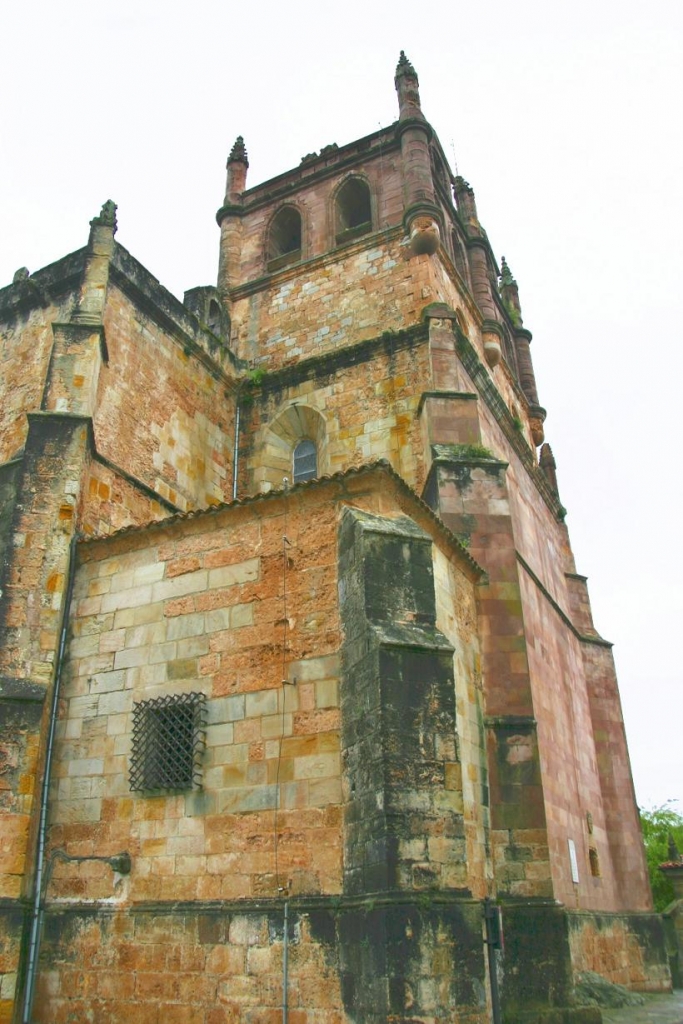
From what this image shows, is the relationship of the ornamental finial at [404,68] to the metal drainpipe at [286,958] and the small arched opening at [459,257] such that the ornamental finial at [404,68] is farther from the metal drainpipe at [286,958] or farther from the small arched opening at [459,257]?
the metal drainpipe at [286,958]

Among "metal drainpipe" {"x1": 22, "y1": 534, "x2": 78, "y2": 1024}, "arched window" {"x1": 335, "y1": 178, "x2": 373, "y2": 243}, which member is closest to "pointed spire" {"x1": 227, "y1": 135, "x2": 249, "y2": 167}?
"arched window" {"x1": 335, "y1": 178, "x2": 373, "y2": 243}

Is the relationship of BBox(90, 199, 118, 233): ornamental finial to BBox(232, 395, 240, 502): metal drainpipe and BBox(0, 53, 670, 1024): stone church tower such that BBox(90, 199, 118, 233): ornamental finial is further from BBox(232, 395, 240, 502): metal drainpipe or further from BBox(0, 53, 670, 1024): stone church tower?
BBox(232, 395, 240, 502): metal drainpipe

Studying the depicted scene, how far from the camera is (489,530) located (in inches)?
511

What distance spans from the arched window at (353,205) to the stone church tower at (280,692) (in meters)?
3.82

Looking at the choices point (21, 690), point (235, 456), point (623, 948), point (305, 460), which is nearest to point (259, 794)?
point (21, 690)

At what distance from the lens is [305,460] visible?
1672 centimetres

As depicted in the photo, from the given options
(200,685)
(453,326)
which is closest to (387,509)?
(200,685)

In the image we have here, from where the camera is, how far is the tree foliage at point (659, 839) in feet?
105

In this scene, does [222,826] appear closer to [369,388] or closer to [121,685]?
[121,685]

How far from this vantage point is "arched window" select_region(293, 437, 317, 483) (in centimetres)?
1648

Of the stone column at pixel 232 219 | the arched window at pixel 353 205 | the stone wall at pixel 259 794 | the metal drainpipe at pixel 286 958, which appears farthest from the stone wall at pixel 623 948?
the arched window at pixel 353 205

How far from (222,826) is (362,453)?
792 centimetres

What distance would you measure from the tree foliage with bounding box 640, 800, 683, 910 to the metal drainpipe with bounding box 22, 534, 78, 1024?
27.9m

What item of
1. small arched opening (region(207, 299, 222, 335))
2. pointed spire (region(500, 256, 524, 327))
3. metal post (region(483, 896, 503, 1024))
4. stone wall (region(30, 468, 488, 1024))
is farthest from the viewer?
pointed spire (region(500, 256, 524, 327))
